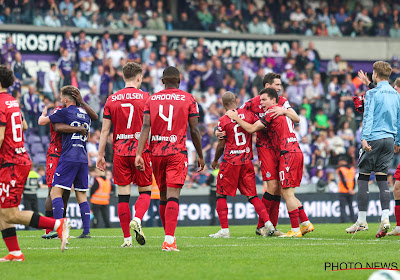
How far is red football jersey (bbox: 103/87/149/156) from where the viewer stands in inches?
426

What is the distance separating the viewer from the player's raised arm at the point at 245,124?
12695 mm

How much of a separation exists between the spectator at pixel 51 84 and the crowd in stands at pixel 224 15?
309cm

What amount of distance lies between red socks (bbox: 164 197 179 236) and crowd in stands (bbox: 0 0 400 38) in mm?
17582

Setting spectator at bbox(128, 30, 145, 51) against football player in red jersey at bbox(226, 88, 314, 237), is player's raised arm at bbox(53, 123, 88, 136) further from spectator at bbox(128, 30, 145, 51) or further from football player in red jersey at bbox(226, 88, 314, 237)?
spectator at bbox(128, 30, 145, 51)

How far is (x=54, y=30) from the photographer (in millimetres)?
25906

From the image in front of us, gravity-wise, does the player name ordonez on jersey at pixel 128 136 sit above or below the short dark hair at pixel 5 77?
below

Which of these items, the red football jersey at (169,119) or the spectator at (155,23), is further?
the spectator at (155,23)

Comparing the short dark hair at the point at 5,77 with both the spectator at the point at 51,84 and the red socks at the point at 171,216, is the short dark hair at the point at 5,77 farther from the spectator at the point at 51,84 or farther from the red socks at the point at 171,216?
the spectator at the point at 51,84

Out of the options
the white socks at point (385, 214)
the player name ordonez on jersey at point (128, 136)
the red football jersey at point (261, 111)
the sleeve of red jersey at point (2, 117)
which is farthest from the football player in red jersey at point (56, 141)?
the white socks at point (385, 214)

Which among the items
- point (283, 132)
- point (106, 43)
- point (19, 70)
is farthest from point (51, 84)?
point (283, 132)

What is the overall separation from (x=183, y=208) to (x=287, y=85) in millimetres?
8632

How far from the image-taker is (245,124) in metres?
12.8

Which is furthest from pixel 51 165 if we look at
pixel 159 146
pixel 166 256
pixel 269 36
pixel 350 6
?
pixel 350 6

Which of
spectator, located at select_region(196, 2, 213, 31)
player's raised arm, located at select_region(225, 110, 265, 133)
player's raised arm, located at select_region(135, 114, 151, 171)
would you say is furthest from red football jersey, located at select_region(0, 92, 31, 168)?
spectator, located at select_region(196, 2, 213, 31)
